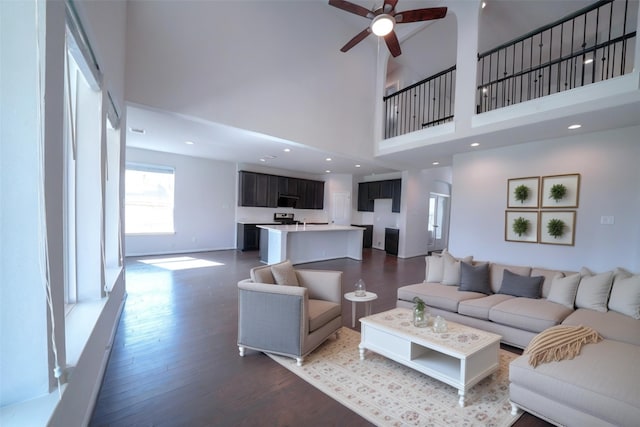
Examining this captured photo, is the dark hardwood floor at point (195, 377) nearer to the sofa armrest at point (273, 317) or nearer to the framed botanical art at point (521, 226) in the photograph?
the sofa armrest at point (273, 317)

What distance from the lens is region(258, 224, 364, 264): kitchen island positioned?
6644 mm

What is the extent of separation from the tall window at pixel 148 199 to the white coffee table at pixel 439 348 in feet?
22.7

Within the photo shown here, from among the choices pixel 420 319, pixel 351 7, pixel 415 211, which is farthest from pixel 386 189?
pixel 420 319

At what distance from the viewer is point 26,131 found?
107cm

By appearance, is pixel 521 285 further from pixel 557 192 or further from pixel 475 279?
pixel 557 192

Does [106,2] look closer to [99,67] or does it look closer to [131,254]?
[99,67]

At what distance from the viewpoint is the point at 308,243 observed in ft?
23.8

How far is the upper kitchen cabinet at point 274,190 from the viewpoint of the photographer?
8727 mm

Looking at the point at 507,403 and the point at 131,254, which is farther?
the point at 131,254

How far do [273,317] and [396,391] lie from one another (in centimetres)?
118

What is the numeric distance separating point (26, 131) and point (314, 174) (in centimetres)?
966

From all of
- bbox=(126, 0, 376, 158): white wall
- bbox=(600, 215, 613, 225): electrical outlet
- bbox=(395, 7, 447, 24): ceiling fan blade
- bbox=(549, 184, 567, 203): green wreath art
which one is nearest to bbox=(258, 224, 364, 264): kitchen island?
bbox=(126, 0, 376, 158): white wall

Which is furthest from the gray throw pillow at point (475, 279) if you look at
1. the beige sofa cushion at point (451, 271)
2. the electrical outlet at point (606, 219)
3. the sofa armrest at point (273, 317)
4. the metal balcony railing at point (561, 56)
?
the metal balcony railing at point (561, 56)

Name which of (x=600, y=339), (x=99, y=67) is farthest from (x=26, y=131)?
(x=600, y=339)
